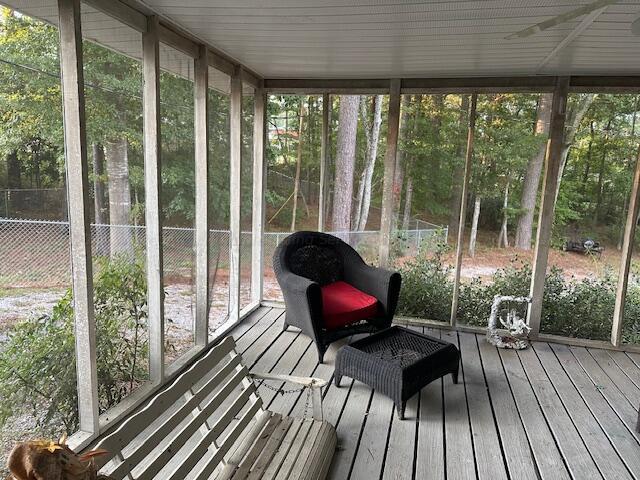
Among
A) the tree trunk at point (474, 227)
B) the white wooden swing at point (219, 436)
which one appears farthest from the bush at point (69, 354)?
the tree trunk at point (474, 227)

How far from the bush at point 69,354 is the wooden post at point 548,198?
3.43 metres

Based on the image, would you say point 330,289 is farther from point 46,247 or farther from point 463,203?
point 46,247

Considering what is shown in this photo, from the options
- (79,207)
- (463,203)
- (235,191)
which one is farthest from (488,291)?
(79,207)

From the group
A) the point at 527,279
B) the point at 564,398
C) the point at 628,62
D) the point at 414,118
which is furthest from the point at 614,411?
the point at 414,118

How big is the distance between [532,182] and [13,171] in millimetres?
3990

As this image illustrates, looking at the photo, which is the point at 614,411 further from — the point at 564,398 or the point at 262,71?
the point at 262,71

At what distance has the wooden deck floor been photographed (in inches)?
95.7

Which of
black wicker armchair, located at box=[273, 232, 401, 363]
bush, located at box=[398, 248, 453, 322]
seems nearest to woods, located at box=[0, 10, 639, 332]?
bush, located at box=[398, 248, 453, 322]

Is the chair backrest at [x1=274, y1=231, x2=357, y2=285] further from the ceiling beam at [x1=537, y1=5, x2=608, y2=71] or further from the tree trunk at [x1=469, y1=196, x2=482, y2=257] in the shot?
the ceiling beam at [x1=537, y1=5, x2=608, y2=71]

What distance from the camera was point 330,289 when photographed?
4078 mm

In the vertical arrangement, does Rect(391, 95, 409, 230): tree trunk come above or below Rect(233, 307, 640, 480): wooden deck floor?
above

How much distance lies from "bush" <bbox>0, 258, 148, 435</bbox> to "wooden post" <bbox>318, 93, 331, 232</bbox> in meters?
2.24

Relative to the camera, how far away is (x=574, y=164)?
409 cm

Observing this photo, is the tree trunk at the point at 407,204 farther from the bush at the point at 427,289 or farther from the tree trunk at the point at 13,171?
the tree trunk at the point at 13,171
